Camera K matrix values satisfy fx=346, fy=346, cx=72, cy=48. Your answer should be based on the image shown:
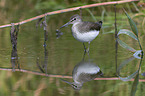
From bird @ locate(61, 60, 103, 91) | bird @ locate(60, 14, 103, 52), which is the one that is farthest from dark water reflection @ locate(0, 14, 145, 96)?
bird @ locate(60, 14, 103, 52)

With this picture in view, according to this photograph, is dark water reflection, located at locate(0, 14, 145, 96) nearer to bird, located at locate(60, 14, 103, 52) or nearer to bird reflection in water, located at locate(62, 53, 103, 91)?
bird reflection in water, located at locate(62, 53, 103, 91)

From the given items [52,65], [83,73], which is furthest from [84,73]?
[52,65]

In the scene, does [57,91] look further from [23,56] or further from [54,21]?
[54,21]

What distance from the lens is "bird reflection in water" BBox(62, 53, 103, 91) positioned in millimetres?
4145

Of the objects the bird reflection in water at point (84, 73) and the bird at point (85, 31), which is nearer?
the bird reflection in water at point (84, 73)

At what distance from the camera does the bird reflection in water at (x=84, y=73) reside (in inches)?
163

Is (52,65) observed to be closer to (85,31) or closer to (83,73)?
(83,73)

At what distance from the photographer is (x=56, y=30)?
7.78 metres

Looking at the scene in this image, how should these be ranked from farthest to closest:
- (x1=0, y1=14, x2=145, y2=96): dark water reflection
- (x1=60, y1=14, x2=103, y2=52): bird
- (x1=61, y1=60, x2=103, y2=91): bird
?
(x1=60, y1=14, x2=103, y2=52): bird
(x1=61, y1=60, x2=103, y2=91): bird
(x1=0, y1=14, x2=145, y2=96): dark water reflection

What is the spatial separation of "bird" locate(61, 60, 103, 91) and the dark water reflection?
0.07 m

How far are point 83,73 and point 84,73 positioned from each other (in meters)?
0.01

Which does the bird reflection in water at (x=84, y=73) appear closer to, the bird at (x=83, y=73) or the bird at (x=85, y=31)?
the bird at (x=83, y=73)

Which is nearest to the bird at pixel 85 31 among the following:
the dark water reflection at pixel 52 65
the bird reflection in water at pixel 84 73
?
the dark water reflection at pixel 52 65

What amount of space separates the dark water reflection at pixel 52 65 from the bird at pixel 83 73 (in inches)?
2.6
